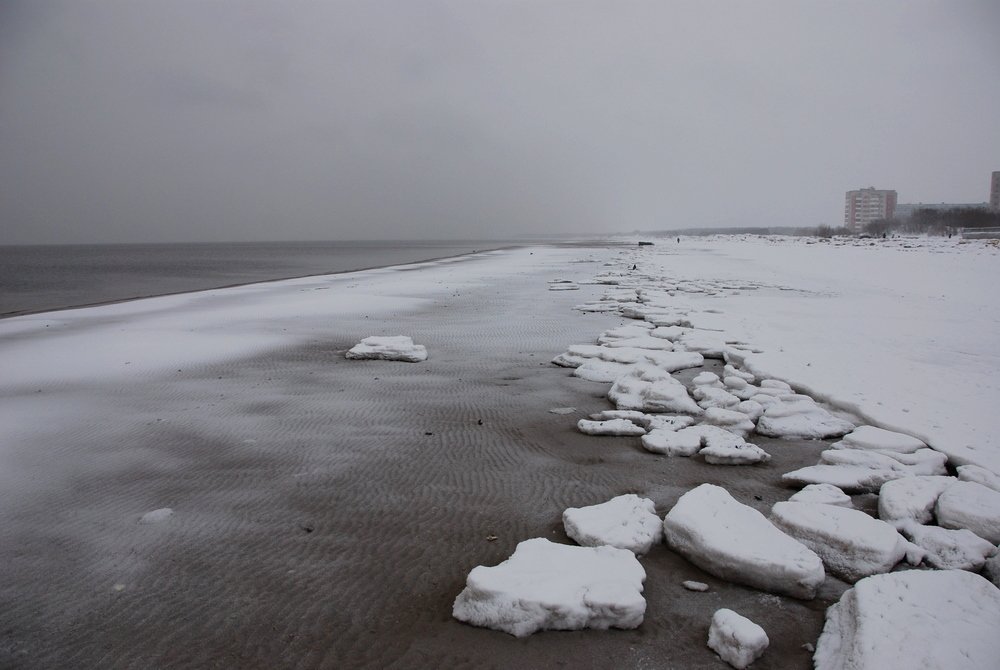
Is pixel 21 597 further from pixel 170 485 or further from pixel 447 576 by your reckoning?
pixel 447 576

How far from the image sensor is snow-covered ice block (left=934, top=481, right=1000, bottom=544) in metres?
3.30

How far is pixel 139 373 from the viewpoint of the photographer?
790 cm

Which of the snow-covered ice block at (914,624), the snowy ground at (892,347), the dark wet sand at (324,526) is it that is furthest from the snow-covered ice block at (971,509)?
the dark wet sand at (324,526)

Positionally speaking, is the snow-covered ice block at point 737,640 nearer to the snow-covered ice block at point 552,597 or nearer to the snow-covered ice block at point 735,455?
the snow-covered ice block at point 552,597

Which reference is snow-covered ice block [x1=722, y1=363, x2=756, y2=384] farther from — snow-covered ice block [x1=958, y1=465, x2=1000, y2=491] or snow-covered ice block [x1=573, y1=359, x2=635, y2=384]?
snow-covered ice block [x1=958, y1=465, x2=1000, y2=491]

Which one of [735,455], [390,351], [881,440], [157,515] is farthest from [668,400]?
[157,515]

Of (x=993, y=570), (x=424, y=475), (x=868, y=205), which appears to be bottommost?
(x=424, y=475)

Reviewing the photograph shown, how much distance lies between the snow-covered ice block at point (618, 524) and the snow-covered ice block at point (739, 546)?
125mm

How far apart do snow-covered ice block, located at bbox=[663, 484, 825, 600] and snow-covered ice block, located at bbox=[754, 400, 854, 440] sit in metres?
2.08

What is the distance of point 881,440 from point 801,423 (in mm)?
731

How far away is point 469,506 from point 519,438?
4.65 ft

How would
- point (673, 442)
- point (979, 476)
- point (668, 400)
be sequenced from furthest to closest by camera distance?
point (668, 400) < point (673, 442) < point (979, 476)

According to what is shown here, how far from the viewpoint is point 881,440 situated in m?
4.71

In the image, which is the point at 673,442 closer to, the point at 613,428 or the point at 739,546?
the point at 613,428
